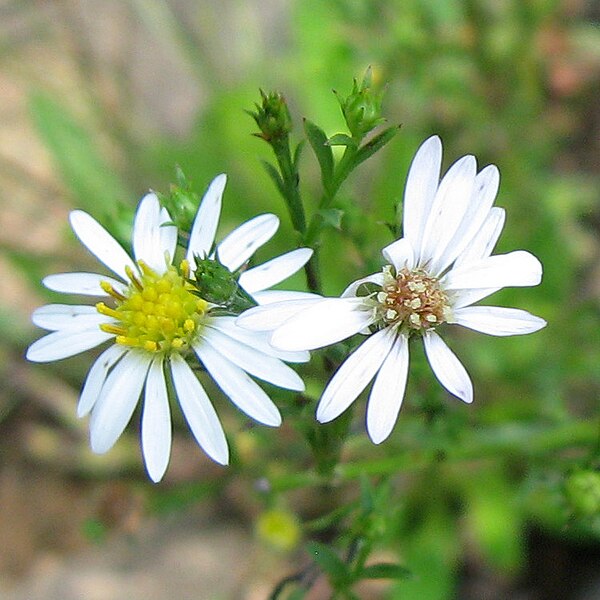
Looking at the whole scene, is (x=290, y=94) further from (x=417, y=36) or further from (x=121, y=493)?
(x=121, y=493)

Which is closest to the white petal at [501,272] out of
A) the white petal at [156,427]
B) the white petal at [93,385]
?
the white petal at [156,427]

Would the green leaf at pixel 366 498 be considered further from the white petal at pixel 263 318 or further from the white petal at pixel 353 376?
the white petal at pixel 263 318

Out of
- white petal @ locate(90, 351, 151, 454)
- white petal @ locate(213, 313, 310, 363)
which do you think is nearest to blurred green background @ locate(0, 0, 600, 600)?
white petal @ locate(90, 351, 151, 454)

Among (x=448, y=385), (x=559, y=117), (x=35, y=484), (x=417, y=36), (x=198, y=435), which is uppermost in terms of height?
(x=559, y=117)

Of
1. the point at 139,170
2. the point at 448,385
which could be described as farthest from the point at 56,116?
the point at 448,385

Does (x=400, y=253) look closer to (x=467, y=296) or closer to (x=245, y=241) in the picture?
(x=467, y=296)

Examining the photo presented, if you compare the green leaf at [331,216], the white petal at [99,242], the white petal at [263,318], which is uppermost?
the white petal at [99,242]

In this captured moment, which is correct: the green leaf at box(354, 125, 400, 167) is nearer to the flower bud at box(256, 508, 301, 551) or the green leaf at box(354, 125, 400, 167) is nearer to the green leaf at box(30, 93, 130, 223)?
the flower bud at box(256, 508, 301, 551)
